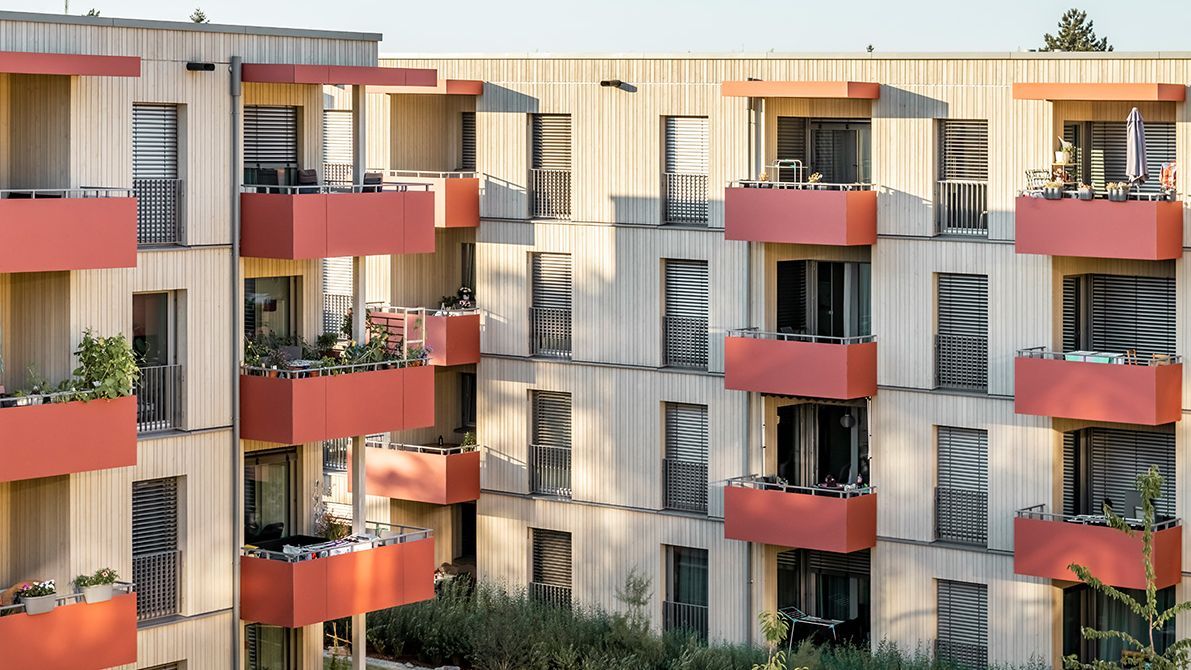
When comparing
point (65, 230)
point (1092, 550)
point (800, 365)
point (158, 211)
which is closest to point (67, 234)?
point (65, 230)

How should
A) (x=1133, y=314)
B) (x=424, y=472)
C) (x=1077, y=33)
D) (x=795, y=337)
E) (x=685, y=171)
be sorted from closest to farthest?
(x=1133, y=314) → (x=795, y=337) → (x=685, y=171) → (x=424, y=472) → (x=1077, y=33)

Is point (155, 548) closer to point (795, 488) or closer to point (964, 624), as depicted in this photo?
point (795, 488)

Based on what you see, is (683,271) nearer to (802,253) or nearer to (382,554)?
(802,253)

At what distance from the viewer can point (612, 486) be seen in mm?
42844

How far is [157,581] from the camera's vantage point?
3284 centimetres

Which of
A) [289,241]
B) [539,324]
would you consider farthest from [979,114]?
[289,241]

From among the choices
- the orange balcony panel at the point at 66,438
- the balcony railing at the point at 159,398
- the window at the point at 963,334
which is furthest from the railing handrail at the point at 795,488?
the orange balcony panel at the point at 66,438

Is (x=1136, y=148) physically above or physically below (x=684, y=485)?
above

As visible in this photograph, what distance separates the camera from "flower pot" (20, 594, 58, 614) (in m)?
29.9

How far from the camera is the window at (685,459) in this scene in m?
42.0

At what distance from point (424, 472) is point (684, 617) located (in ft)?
17.7

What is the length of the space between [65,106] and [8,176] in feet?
3.97

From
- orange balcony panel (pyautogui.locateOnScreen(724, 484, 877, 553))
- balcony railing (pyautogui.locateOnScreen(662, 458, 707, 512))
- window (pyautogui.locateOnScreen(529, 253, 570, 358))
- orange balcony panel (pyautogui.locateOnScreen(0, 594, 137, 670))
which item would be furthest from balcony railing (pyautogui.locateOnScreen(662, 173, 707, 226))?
orange balcony panel (pyautogui.locateOnScreen(0, 594, 137, 670))

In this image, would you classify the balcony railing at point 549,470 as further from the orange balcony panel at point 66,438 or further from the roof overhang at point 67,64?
the roof overhang at point 67,64
